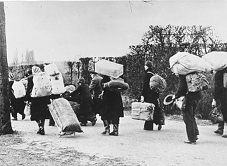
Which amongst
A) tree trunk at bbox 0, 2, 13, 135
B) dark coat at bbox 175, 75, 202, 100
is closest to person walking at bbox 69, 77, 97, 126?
tree trunk at bbox 0, 2, 13, 135

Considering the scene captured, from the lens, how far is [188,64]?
689cm

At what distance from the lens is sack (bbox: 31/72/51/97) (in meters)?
8.12

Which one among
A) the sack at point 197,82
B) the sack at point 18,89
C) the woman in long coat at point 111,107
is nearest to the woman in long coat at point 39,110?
the woman in long coat at point 111,107

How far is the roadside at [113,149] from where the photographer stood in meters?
5.38

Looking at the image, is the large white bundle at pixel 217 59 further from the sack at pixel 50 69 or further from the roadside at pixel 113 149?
the sack at pixel 50 69

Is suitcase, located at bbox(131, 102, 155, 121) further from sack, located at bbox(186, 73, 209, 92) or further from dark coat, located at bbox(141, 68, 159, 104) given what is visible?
sack, located at bbox(186, 73, 209, 92)

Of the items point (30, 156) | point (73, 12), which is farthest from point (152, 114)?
point (30, 156)

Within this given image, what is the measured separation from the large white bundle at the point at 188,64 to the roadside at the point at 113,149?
59.4 inches

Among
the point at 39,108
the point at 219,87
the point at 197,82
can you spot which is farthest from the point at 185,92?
the point at 39,108

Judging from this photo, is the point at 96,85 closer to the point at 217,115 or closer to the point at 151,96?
the point at 151,96

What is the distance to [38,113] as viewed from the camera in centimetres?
822

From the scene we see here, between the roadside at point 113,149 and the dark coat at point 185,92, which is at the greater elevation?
the dark coat at point 185,92

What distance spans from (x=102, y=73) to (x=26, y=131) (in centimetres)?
247

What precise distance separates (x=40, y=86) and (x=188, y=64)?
3515 mm
